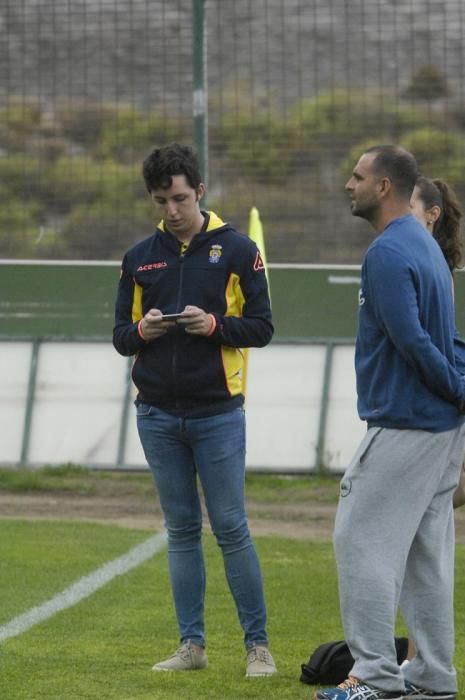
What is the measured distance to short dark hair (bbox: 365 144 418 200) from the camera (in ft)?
17.9

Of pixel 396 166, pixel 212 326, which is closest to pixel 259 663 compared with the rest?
pixel 212 326

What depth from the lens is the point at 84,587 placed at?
27.9 feet

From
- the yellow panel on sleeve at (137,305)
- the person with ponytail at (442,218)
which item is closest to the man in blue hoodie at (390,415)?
the person with ponytail at (442,218)

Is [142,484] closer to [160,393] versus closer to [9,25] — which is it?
[9,25]

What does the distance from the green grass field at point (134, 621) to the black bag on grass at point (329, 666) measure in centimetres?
6

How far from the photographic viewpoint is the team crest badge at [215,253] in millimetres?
6258

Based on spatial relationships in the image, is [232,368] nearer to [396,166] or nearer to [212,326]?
[212,326]

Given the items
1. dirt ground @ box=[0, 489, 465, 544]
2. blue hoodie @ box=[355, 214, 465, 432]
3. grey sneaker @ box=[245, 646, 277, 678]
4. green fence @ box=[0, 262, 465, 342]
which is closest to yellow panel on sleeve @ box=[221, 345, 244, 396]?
blue hoodie @ box=[355, 214, 465, 432]

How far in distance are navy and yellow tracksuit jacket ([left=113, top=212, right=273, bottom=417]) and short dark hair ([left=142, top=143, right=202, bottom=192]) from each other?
20 cm

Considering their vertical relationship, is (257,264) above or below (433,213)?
below

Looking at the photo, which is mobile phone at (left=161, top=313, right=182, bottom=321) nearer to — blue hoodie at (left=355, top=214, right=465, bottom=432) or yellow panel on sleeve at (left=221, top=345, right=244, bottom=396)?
yellow panel on sleeve at (left=221, top=345, right=244, bottom=396)

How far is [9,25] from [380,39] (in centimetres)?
342

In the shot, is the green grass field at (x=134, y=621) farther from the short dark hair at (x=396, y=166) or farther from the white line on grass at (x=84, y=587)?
the short dark hair at (x=396, y=166)

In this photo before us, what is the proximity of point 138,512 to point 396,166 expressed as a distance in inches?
263
